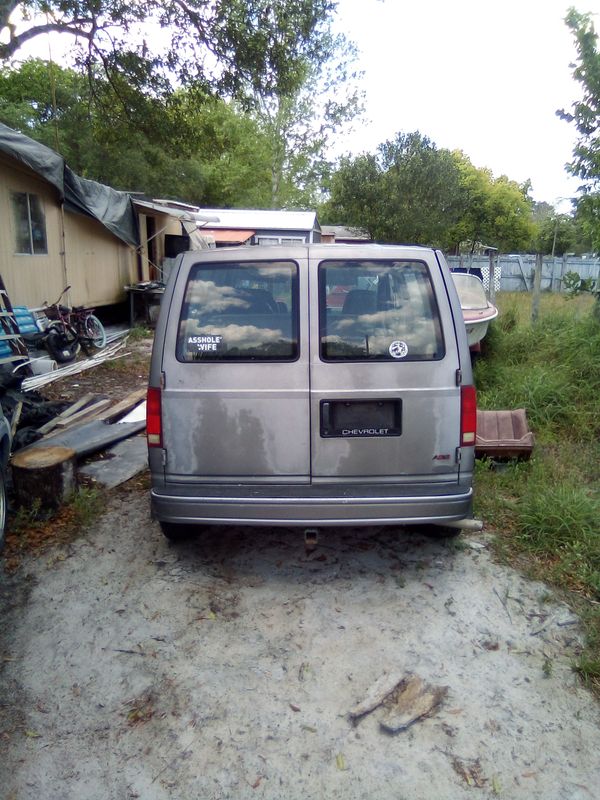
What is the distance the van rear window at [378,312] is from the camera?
3484 mm

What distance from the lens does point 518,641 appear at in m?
3.25

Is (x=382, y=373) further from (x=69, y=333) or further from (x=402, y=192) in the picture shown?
(x=402, y=192)

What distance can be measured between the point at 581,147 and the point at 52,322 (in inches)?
323

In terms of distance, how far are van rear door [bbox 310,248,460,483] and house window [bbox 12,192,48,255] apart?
8983 millimetres

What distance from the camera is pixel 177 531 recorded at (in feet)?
13.3

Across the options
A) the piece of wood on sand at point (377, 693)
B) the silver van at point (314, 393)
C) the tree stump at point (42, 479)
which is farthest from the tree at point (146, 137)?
the piece of wood on sand at point (377, 693)

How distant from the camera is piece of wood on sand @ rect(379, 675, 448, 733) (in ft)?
8.83

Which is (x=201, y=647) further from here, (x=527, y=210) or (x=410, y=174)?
(x=527, y=210)

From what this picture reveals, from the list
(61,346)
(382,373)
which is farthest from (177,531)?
(61,346)

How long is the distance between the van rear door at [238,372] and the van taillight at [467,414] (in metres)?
0.85

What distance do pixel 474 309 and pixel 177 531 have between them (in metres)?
6.35

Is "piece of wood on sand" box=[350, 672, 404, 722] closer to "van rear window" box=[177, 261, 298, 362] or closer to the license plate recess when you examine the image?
the license plate recess

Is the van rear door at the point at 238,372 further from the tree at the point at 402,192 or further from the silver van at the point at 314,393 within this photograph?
the tree at the point at 402,192

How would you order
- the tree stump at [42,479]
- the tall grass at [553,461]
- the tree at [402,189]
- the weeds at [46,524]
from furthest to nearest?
the tree at [402,189], the tree stump at [42,479], the weeds at [46,524], the tall grass at [553,461]
